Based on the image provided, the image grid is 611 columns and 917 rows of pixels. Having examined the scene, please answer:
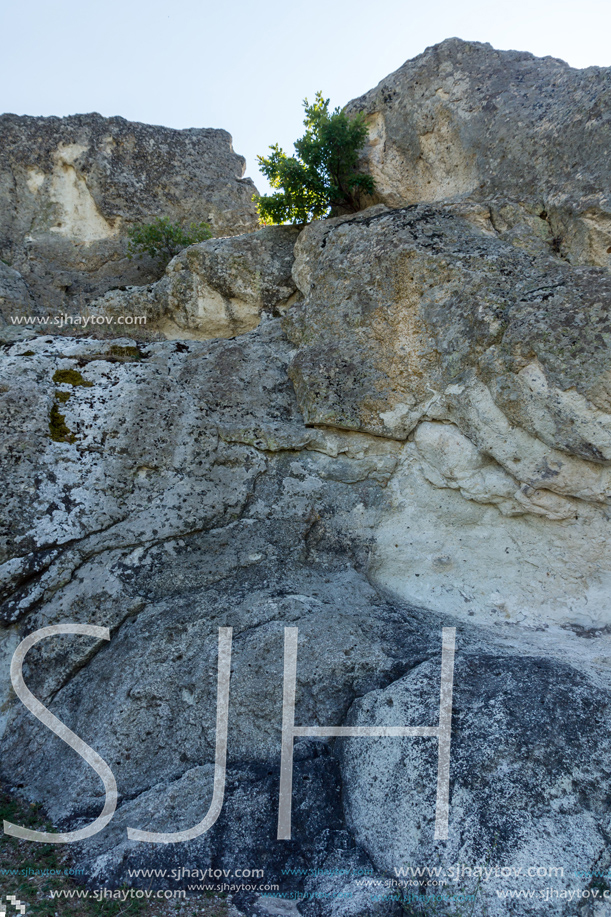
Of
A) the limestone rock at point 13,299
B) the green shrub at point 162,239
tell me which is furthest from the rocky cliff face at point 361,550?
the green shrub at point 162,239

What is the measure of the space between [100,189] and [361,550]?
8954 millimetres

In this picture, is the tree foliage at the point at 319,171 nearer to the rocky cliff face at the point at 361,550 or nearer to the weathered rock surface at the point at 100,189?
the rocky cliff face at the point at 361,550

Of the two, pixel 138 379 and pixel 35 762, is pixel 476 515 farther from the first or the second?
pixel 35 762

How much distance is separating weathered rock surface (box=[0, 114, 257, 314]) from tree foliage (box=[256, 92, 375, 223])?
2459 mm

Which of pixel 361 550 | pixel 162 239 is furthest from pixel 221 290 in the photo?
pixel 361 550

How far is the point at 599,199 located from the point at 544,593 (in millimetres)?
4590

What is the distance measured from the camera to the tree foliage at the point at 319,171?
8867mm

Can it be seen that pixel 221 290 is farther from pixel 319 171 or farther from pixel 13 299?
pixel 13 299

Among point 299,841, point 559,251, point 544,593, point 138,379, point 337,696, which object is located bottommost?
point 299,841

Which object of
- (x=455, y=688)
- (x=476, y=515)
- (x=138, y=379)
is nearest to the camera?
(x=455, y=688)

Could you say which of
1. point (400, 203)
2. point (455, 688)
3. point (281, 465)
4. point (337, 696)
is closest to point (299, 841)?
point (337, 696)

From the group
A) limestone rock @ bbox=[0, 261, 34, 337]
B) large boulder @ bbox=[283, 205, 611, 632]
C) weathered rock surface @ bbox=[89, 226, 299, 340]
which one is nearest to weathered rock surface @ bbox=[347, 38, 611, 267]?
large boulder @ bbox=[283, 205, 611, 632]

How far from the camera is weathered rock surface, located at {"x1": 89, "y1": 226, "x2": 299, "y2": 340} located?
8891 millimetres

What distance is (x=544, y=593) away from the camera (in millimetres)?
5836
